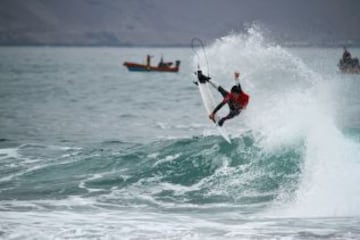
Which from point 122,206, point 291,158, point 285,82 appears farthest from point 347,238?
point 285,82

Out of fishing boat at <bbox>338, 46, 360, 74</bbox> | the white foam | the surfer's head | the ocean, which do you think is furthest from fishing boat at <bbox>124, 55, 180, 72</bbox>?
the surfer's head

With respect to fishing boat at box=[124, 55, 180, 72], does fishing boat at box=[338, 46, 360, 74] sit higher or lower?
lower

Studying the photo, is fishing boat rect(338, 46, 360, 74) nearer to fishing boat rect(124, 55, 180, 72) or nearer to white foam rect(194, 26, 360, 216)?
fishing boat rect(124, 55, 180, 72)

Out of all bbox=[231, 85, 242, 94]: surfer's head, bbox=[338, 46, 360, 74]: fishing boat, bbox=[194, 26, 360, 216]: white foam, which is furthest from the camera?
bbox=[338, 46, 360, 74]: fishing boat

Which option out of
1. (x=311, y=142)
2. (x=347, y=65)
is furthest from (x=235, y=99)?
(x=347, y=65)

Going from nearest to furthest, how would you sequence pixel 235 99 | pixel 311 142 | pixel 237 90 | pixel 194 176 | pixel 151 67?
pixel 237 90 → pixel 235 99 → pixel 194 176 → pixel 311 142 → pixel 151 67

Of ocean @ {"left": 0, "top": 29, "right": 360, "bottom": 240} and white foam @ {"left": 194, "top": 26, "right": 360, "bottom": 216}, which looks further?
white foam @ {"left": 194, "top": 26, "right": 360, "bottom": 216}

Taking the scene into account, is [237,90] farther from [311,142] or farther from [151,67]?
[151,67]

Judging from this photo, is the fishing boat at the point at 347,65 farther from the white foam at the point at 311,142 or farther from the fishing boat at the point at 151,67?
the white foam at the point at 311,142

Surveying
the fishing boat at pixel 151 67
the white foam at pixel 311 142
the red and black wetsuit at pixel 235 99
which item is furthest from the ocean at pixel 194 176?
the fishing boat at pixel 151 67

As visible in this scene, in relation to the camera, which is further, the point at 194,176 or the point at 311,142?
the point at 311,142

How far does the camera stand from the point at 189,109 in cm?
4706

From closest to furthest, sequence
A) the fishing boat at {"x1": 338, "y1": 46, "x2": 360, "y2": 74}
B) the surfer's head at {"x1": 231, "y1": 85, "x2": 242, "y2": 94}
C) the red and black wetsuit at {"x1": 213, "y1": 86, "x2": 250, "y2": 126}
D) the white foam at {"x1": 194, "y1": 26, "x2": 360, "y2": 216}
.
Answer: the white foam at {"x1": 194, "y1": 26, "x2": 360, "y2": 216}
the surfer's head at {"x1": 231, "y1": 85, "x2": 242, "y2": 94}
the red and black wetsuit at {"x1": 213, "y1": 86, "x2": 250, "y2": 126}
the fishing boat at {"x1": 338, "y1": 46, "x2": 360, "y2": 74}

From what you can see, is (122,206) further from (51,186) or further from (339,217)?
(339,217)
